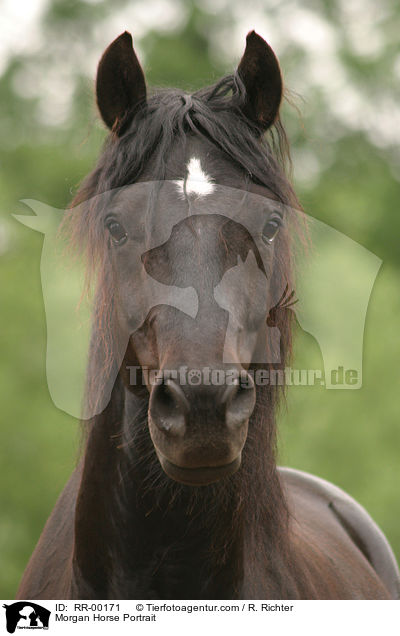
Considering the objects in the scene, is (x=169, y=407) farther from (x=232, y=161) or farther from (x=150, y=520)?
(x=232, y=161)

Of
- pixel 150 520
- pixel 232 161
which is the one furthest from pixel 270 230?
pixel 150 520

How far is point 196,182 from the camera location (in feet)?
6.99

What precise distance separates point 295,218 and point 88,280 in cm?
80

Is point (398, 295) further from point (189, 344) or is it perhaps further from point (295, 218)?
point (189, 344)

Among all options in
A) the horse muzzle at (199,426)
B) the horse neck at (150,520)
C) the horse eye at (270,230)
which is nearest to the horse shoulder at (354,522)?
the horse neck at (150,520)

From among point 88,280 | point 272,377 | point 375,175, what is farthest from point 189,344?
point 375,175

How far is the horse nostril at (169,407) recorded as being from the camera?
1.74 meters

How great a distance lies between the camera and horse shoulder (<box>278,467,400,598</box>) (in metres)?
4.09

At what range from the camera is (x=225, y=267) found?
6.63ft

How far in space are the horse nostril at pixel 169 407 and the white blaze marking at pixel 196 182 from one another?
65 centimetres

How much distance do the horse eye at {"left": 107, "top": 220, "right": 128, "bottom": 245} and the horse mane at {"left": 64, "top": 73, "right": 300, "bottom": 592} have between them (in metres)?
0.11

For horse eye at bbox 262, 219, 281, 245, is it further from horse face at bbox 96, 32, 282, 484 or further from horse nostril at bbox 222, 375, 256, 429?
horse nostril at bbox 222, 375, 256, 429

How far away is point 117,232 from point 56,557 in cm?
139
